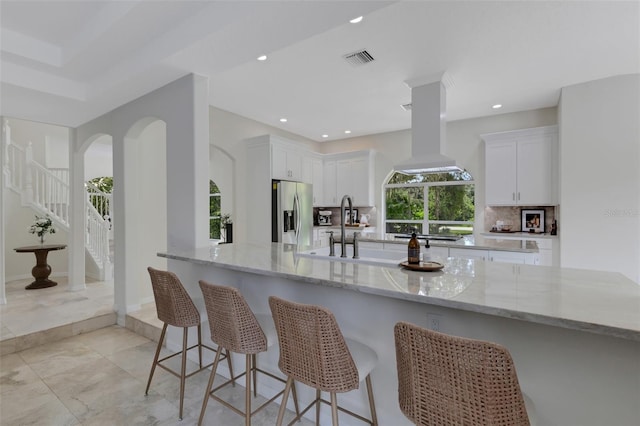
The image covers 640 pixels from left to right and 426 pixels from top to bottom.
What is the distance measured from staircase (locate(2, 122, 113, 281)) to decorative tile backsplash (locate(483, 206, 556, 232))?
666 cm

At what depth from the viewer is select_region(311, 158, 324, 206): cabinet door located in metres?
6.20

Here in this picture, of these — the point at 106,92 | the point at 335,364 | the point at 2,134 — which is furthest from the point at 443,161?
the point at 2,134

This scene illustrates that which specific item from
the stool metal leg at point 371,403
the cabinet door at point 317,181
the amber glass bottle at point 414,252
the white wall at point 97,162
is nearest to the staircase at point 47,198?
the white wall at point 97,162

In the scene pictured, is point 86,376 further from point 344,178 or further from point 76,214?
point 344,178

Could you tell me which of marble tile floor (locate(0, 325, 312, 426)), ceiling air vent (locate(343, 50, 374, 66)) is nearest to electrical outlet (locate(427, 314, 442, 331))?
marble tile floor (locate(0, 325, 312, 426))

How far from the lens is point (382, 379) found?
1.74 metres

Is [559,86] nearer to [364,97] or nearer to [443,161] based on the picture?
[443,161]

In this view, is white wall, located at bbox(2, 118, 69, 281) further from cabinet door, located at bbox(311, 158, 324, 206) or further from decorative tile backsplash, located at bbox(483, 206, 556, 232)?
decorative tile backsplash, located at bbox(483, 206, 556, 232)

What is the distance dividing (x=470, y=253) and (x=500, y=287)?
2159 millimetres

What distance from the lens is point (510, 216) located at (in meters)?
5.05

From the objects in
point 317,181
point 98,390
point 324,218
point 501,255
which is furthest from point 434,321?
point 324,218

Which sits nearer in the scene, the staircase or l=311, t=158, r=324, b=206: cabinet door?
the staircase

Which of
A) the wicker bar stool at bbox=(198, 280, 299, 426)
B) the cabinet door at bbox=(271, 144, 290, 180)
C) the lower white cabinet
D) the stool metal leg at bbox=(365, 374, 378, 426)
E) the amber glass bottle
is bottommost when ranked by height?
the stool metal leg at bbox=(365, 374, 378, 426)

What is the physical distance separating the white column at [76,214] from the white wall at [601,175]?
660cm
